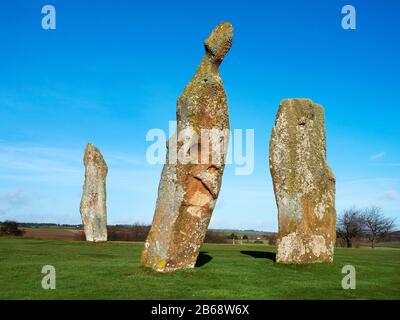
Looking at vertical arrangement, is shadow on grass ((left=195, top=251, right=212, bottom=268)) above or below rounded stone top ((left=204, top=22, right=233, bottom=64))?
below

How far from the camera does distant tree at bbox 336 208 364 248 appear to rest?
5095 cm

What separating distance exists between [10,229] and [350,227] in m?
34.6

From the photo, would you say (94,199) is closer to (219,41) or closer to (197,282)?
(219,41)

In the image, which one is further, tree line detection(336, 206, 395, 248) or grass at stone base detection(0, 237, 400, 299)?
tree line detection(336, 206, 395, 248)

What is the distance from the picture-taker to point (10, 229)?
4322 cm

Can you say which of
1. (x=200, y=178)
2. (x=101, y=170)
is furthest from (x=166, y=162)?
(x=101, y=170)

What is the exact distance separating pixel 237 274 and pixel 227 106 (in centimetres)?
515

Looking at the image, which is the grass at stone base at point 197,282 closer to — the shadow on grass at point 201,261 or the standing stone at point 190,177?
the shadow on grass at point 201,261

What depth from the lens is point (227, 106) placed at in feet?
47.8

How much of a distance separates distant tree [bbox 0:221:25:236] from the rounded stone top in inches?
1336

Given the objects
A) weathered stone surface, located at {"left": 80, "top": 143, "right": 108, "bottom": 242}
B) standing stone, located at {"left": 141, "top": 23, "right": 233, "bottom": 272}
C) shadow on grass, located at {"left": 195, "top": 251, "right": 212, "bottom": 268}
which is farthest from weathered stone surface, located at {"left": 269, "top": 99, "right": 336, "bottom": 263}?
weathered stone surface, located at {"left": 80, "top": 143, "right": 108, "bottom": 242}

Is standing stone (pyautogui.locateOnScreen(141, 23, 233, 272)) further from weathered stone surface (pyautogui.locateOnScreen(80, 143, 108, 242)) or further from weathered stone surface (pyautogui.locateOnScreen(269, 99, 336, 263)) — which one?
weathered stone surface (pyautogui.locateOnScreen(80, 143, 108, 242))

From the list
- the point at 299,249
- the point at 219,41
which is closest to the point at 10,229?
the point at 299,249
